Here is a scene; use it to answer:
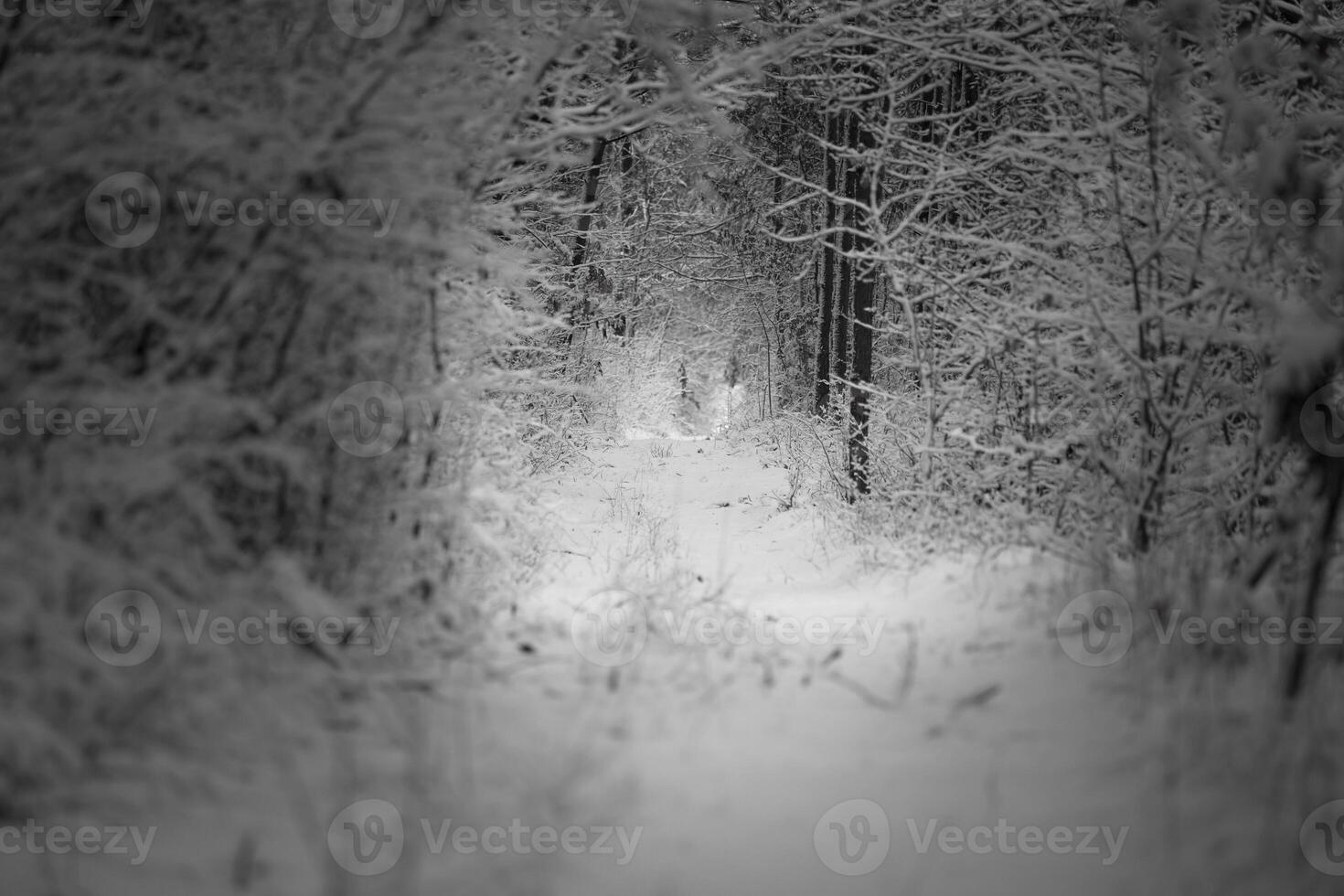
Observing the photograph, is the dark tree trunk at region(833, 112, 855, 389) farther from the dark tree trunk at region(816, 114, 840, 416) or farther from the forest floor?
the forest floor

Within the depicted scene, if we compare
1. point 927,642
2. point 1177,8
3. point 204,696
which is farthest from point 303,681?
point 1177,8

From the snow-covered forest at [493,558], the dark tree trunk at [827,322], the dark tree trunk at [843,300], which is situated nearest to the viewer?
the snow-covered forest at [493,558]

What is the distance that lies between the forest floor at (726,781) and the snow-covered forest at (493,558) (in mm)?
16

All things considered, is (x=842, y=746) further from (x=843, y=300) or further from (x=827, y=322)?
(x=827, y=322)

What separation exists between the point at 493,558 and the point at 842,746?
2.72 m

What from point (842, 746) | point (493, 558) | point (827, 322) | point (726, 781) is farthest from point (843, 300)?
point (726, 781)

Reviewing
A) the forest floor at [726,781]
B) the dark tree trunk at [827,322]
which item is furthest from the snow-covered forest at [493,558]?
the dark tree trunk at [827,322]

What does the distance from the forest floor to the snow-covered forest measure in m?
0.02

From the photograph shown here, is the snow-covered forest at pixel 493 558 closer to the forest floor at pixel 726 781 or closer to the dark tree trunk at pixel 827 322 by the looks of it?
the forest floor at pixel 726 781

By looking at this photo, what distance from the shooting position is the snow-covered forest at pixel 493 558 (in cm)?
227

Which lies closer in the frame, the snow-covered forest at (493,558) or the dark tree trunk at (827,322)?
the snow-covered forest at (493,558)

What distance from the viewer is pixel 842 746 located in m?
2.97

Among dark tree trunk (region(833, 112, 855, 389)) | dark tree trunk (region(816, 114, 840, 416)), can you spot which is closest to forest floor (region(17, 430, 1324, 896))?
dark tree trunk (region(833, 112, 855, 389))

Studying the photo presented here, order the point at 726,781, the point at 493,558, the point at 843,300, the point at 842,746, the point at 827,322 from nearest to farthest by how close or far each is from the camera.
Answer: the point at 726,781 < the point at 842,746 < the point at 493,558 < the point at 843,300 < the point at 827,322
